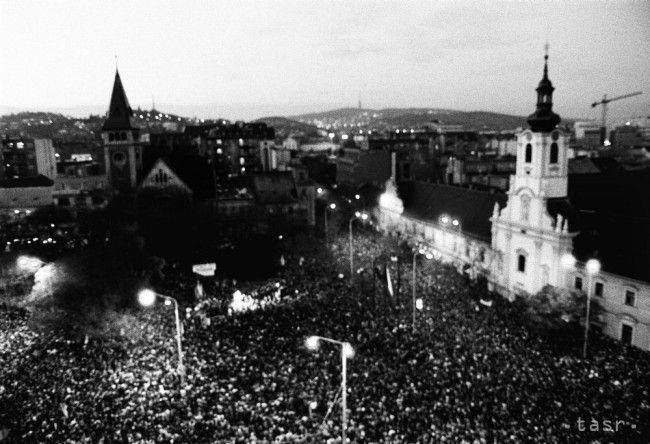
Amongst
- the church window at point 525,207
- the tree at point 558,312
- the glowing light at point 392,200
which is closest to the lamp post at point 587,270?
the tree at point 558,312

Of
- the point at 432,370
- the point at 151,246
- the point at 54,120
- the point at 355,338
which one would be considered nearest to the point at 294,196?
the point at 151,246

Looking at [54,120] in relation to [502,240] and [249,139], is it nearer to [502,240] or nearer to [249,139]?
[249,139]

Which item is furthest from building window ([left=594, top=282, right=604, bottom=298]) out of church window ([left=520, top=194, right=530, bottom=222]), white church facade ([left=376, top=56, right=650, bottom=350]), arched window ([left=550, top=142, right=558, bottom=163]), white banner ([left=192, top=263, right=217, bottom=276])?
white banner ([left=192, top=263, right=217, bottom=276])

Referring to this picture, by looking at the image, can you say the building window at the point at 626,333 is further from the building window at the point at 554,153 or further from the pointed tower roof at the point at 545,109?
the pointed tower roof at the point at 545,109

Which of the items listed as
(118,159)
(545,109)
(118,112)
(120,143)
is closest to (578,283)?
(545,109)

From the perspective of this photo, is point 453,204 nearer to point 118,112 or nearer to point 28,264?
point 28,264

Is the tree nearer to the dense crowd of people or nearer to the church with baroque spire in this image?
the dense crowd of people
